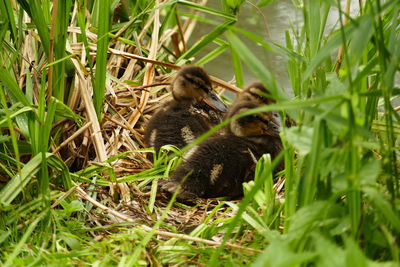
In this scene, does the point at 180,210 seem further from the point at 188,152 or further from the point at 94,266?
the point at 94,266

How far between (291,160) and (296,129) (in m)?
0.35

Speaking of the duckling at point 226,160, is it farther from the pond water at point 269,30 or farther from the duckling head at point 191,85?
the pond water at point 269,30

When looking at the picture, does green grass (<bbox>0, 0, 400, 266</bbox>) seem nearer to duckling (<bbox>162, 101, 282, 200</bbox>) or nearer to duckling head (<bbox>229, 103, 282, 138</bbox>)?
duckling (<bbox>162, 101, 282, 200</bbox>)

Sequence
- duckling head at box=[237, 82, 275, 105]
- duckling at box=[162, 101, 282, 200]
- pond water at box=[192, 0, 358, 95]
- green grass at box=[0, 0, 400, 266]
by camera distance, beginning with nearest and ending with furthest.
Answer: green grass at box=[0, 0, 400, 266] < duckling at box=[162, 101, 282, 200] < duckling head at box=[237, 82, 275, 105] < pond water at box=[192, 0, 358, 95]

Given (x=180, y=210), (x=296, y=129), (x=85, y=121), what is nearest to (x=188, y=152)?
(x=180, y=210)

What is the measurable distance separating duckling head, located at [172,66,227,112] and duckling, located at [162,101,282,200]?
0.98 ft

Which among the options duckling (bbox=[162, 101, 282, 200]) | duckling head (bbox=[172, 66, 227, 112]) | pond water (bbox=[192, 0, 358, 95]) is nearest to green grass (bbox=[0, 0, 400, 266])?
duckling (bbox=[162, 101, 282, 200])

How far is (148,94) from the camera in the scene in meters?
3.45

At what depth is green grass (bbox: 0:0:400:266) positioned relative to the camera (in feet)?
5.13

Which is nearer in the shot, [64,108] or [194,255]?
[194,255]

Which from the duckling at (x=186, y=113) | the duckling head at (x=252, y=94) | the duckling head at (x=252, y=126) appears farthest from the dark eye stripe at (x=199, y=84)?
the duckling head at (x=252, y=126)

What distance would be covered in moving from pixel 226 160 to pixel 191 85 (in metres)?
0.49

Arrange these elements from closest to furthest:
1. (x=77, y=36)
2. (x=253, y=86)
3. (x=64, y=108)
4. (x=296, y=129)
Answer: (x=296, y=129) < (x=64, y=108) < (x=253, y=86) < (x=77, y=36)

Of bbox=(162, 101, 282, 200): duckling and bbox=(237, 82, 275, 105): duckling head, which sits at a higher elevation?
bbox=(237, 82, 275, 105): duckling head
